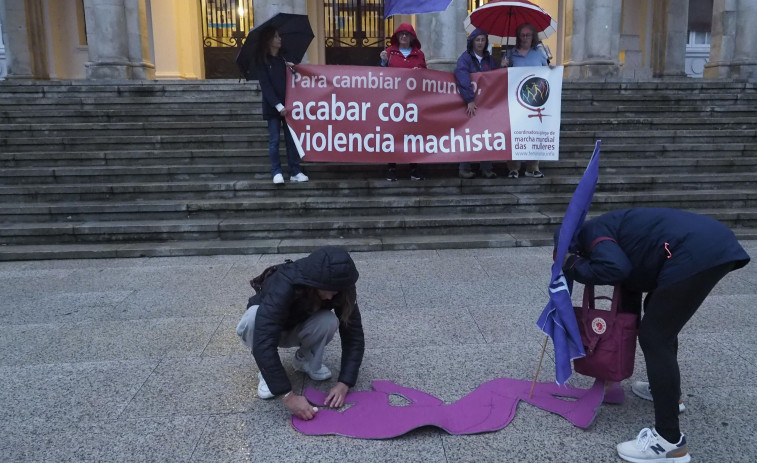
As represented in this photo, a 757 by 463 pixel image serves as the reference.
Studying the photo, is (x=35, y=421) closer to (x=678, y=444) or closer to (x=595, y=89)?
(x=678, y=444)

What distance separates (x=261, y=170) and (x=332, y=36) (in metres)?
8.76

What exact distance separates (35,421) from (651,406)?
3.46 metres

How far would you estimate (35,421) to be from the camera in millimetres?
3199

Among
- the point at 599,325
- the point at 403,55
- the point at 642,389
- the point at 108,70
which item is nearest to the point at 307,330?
the point at 599,325

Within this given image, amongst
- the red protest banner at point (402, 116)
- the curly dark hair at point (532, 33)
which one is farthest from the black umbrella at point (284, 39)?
the curly dark hair at point (532, 33)

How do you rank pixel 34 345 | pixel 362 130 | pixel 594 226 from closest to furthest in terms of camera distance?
pixel 594 226 < pixel 34 345 < pixel 362 130

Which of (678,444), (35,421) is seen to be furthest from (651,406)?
(35,421)

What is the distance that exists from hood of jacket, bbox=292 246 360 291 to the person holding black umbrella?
198 inches

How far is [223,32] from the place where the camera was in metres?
15.6

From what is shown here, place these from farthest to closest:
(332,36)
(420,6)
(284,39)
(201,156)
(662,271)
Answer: (332,36) < (201,156) < (284,39) < (420,6) < (662,271)

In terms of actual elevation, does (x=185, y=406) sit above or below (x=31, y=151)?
below

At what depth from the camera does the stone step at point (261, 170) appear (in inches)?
317

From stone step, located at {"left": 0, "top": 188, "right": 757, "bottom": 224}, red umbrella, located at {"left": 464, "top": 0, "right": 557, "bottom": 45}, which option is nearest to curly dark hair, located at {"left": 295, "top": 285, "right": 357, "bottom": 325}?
stone step, located at {"left": 0, "top": 188, "right": 757, "bottom": 224}

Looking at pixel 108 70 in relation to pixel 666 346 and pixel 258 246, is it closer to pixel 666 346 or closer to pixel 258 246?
pixel 258 246
